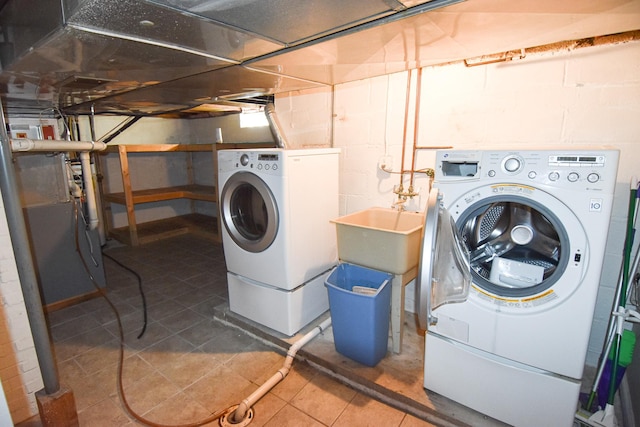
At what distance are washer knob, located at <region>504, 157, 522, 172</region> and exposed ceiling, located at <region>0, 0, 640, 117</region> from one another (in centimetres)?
52

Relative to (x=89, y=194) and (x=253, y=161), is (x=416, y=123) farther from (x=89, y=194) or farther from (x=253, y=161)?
(x=89, y=194)

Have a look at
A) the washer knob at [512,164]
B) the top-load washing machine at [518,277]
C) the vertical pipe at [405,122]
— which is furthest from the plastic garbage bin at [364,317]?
the washer knob at [512,164]

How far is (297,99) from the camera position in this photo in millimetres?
2807

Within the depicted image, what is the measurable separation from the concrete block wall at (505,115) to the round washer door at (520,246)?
1.60 ft

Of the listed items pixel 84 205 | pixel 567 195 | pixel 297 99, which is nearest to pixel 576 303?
pixel 567 195

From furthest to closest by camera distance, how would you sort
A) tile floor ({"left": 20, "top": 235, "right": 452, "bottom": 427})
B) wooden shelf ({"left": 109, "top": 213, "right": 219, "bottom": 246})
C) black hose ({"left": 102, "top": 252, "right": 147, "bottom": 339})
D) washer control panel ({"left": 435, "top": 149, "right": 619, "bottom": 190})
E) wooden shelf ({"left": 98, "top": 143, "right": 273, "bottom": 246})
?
wooden shelf ({"left": 109, "top": 213, "right": 219, "bottom": 246}) < wooden shelf ({"left": 98, "top": 143, "right": 273, "bottom": 246}) < black hose ({"left": 102, "top": 252, "right": 147, "bottom": 339}) < tile floor ({"left": 20, "top": 235, "right": 452, "bottom": 427}) < washer control panel ({"left": 435, "top": 149, "right": 619, "bottom": 190})

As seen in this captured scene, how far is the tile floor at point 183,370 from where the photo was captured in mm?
1637

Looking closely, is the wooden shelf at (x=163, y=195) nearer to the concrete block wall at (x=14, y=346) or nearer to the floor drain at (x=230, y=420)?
the concrete block wall at (x=14, y=346)

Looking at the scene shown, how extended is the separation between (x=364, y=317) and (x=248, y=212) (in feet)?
3.76

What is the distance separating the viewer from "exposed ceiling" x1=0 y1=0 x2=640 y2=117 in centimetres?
104

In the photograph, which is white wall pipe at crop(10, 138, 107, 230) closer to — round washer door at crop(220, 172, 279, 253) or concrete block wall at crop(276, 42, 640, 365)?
round washer door at crop(220, 172, 279, 253)

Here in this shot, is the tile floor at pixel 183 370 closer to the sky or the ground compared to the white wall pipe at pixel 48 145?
closer to the ground

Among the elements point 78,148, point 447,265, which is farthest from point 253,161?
point 78,148

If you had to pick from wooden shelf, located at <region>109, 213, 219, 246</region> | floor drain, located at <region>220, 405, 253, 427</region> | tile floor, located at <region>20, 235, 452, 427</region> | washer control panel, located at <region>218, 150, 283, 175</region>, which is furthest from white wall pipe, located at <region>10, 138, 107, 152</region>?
wooden shelf, located at <region>109, 213, 219, 246</region>
